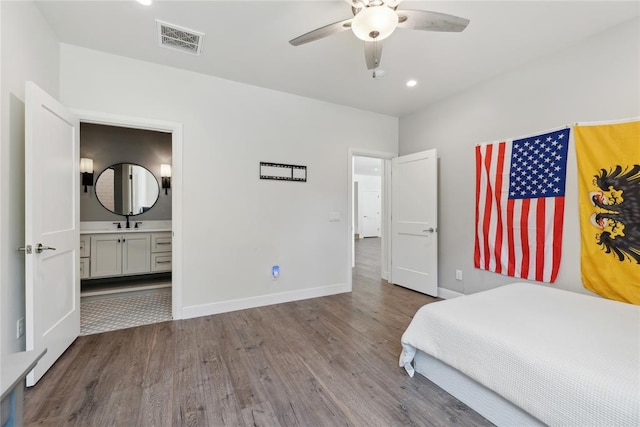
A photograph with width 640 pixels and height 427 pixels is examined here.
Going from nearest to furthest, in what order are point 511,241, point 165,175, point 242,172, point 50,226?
point 50,226 < point 511,241 < point 242,172 < point 165,175

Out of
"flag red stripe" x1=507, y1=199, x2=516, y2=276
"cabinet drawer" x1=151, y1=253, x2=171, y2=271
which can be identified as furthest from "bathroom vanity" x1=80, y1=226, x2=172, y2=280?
"flag red stripe" x1=507, y1=199, x2=516, y2=276

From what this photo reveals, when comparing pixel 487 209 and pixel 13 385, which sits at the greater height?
pixel 487 209

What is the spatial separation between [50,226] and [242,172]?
175 cm

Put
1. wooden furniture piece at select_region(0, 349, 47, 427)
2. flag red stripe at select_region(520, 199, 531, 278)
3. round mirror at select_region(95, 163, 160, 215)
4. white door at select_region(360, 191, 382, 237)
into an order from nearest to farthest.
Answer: wooden furniture piece at select_region(0, 349, 47, 427), flag red stripe at select_region(520, 199, 531, 278), round mirror at select_region(95, 163, 160, 215), white door at select_region(360, 191, 382, 237)

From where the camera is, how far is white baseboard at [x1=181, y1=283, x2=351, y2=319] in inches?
119

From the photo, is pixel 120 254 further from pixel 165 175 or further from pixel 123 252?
pixel 165 175

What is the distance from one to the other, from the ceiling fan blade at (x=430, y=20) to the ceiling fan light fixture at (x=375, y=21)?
83 mm

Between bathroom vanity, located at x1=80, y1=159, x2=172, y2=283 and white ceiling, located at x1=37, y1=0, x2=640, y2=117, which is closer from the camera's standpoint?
white ceiling, located at x1=37, y1=0, x2=640, y2=117

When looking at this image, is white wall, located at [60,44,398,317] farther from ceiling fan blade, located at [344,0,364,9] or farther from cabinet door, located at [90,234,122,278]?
ceiling fan blade, located at [344,0,364,9]

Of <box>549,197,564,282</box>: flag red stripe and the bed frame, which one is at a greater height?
<box>549,197,564,282</box>: flag red stripe

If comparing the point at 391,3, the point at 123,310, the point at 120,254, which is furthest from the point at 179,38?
the point at 123,310

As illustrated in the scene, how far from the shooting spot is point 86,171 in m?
3.93

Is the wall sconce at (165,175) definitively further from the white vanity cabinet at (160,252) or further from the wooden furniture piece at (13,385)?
the wooden furniture piece at (13,385)

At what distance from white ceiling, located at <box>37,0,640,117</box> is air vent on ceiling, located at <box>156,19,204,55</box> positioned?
6 centimetres
